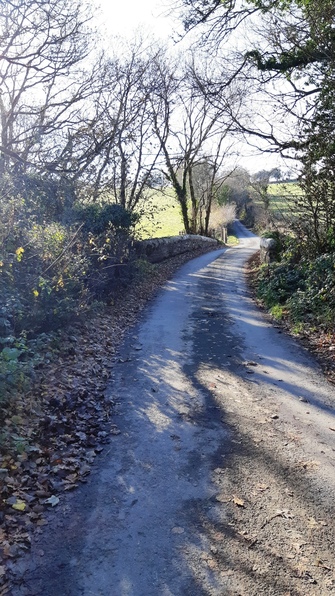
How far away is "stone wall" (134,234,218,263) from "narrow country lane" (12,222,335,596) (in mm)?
10800

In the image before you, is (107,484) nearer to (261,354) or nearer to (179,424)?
(179,424)

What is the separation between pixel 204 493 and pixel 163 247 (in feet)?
63.6

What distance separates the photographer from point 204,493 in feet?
13.5

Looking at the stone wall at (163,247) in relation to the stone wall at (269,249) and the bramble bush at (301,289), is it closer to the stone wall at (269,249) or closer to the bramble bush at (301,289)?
the stone wall at (269,249)

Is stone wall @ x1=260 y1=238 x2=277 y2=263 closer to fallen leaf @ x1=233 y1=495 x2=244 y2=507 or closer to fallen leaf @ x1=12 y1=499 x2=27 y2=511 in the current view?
fallen leaf @ x1=233 y1=495 x2=244 y2=507

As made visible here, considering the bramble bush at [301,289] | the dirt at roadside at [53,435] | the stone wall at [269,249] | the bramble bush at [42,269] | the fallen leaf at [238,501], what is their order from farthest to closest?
the stone wall at [269,249] < the bramble bush at [301,289] < the bramble bush at [42,269] < the fallen leaf at [238,501] < the dirt at roadside at [53,435]

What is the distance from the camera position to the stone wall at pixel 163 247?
19.3 metres

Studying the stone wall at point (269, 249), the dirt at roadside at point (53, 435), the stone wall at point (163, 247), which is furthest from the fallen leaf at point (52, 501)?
the stone wall at point (269, 249)

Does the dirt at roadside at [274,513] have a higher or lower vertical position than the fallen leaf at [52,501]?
lower

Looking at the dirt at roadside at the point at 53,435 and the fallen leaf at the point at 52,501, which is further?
the fallen leaf at the point at 52,501

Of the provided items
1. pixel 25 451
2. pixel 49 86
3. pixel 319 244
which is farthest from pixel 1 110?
pixel 25 451

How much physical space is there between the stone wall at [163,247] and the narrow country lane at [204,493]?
35.4 feet

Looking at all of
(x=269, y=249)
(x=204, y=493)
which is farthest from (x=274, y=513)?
(x=269, y=249)

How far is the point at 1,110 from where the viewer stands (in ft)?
45.4
